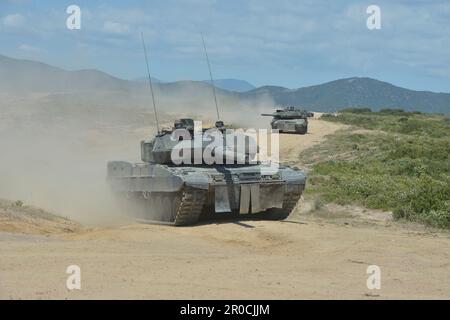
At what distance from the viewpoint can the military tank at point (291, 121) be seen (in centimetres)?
4159

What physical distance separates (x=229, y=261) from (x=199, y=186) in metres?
3.66

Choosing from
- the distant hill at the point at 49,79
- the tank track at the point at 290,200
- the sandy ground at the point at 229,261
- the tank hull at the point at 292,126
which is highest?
the distant hill at the point at 49,79

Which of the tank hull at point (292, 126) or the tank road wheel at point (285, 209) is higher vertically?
the tank hull at point (292, 126)

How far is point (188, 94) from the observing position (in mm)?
86125

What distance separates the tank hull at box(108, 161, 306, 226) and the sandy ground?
1.43 ft

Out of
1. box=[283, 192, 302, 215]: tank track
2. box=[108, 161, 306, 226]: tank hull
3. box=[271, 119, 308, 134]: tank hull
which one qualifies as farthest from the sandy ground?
box=[271, 119, 308, 134]: tank hull

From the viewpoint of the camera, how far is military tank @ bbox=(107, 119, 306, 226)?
14188mm

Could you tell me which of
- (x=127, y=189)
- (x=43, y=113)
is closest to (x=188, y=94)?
(x=43, y=113)

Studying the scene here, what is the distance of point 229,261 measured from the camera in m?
10.3

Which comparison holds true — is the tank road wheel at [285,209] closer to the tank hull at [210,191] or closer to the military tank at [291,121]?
the tank hull at [210,191]

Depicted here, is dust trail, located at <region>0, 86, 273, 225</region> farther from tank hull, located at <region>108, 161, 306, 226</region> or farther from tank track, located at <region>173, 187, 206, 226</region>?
tank track, located at <region>173, 187, 206, 226</region>

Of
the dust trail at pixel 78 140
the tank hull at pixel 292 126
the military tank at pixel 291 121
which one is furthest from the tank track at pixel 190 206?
the tank hull at pixel 292 126
